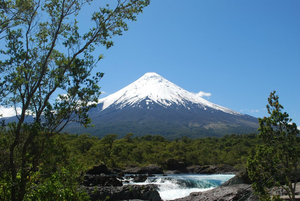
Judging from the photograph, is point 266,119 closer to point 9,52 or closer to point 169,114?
point 9,52

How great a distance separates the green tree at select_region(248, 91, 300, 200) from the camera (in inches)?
237

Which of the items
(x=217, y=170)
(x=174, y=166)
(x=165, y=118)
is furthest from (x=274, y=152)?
(x=165, y=118)

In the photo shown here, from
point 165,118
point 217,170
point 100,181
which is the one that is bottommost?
point 217,170

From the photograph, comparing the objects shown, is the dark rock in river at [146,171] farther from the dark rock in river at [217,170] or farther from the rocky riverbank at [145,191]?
the dark rock in river at [217,170]

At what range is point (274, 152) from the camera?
627cm

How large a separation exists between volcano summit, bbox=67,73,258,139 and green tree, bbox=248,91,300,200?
122808 mm

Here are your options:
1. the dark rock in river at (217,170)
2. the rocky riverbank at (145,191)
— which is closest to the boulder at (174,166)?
the dark rock in river at (217,170)

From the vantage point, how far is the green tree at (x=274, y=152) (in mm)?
6020

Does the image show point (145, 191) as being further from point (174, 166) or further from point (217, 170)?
point (217, 170)

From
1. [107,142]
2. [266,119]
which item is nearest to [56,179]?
[266,119]

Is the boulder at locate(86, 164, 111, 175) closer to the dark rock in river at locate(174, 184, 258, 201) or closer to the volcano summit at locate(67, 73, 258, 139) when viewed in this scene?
the dark rock in river at locate(174, 184, 258, 201)

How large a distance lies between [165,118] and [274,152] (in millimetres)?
160045

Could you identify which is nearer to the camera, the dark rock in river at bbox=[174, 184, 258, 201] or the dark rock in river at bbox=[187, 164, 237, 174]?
the dark rock in river at bbox=[174, 184, 258, 201]

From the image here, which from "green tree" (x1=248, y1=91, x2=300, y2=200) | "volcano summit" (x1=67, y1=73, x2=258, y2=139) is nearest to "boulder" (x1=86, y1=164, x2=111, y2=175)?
"green tree" (x1=248, y1=91, x2=300, y2=200)
